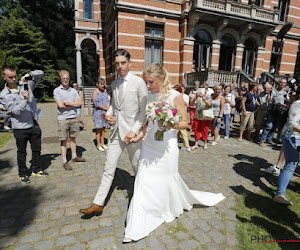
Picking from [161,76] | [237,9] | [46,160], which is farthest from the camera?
[237,9]

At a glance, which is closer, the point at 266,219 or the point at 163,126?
the point at 163,126

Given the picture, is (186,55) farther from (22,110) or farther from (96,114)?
(22,110)

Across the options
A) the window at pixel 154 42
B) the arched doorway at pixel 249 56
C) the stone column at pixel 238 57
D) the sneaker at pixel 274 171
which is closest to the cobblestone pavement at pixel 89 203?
the sneaker at pixel 274 171

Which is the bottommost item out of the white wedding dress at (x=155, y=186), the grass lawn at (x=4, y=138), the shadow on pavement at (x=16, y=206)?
the grass lawn at (x=4, y=138)

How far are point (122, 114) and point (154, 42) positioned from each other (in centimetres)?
1251

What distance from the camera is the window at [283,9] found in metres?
17.0

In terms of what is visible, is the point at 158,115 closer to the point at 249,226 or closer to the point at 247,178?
the point at 249,226

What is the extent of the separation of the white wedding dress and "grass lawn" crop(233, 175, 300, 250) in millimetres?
946

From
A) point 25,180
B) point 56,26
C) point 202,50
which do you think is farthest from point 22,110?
point 56,26

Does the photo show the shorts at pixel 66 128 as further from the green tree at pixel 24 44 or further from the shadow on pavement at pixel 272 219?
the green tree at pixel 24 44

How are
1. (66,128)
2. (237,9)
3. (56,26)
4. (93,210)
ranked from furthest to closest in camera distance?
(56,26), (237,9), (66,128), (93,210)

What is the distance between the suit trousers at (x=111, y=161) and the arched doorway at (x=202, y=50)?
13525 millimetres

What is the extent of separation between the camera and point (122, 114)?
2957mm

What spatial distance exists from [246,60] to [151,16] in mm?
8807
